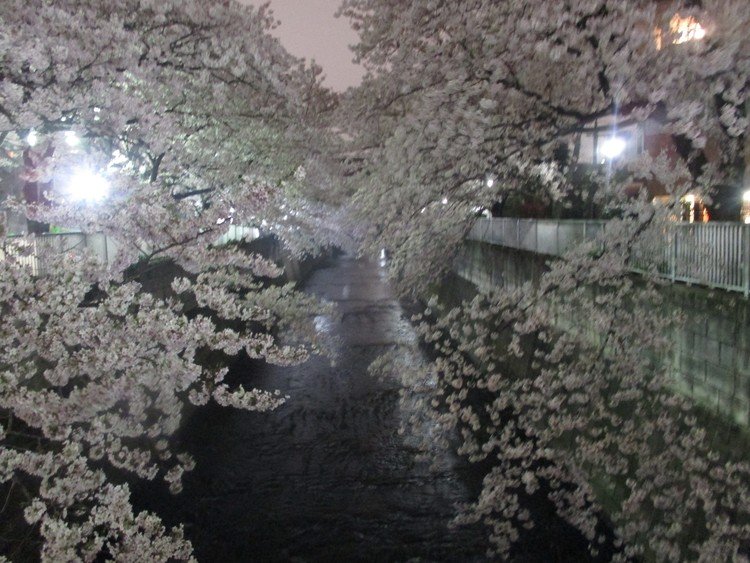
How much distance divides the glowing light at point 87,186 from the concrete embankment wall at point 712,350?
6.32 meters

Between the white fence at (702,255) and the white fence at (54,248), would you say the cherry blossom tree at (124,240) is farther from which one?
the white fence at (702,255)

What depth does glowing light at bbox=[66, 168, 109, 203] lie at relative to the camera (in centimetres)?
732

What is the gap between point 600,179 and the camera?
8.91m

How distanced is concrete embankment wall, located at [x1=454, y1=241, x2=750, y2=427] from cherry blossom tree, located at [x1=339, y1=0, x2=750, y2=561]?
0.21m

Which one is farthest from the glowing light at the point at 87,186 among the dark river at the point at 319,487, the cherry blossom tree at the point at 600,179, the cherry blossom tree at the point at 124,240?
the dark river at the point at 319,487

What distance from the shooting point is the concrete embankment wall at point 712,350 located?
20.8 feet

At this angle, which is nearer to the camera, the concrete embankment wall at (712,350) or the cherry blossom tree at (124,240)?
the cherry blossom tree at (124,240)

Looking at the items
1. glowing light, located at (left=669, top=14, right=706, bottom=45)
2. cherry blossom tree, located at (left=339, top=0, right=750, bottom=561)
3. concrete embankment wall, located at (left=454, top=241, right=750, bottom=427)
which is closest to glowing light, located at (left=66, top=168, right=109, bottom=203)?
cherry blossom tree, located at (left=339, top=0, right=750, bottom=561)

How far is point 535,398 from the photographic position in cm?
767

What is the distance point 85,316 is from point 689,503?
211 inches

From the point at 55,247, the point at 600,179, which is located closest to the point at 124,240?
the point at 55,247

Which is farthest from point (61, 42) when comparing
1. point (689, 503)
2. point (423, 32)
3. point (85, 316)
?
point (689, 503)

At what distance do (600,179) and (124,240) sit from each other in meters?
5.83

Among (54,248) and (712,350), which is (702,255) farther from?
(54,248)
